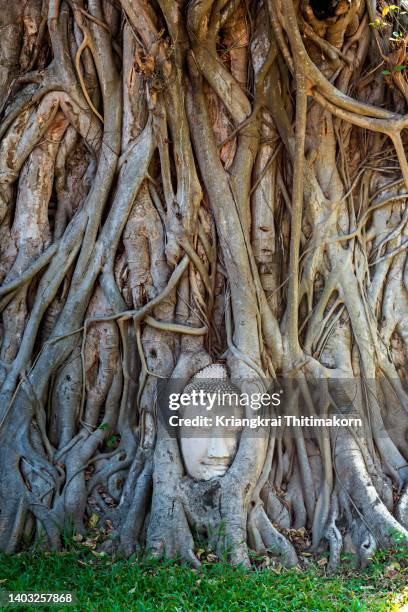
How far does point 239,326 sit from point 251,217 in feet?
3.04

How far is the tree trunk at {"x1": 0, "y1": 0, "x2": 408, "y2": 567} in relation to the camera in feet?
15.0

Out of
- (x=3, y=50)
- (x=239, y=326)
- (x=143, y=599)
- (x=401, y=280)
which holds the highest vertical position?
(x=3, y=50)

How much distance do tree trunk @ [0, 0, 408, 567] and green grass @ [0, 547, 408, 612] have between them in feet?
0.69

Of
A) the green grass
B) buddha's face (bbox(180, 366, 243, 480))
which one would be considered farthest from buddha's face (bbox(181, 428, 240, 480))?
the green grass

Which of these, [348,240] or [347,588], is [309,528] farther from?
[348,240]

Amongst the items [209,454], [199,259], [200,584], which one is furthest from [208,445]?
[199,259]

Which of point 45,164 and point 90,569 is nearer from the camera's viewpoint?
point 90,569

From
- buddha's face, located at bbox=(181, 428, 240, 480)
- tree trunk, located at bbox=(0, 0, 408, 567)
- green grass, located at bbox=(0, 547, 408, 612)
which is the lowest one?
green grass, located at bbox=(0, 547, 408, 612)

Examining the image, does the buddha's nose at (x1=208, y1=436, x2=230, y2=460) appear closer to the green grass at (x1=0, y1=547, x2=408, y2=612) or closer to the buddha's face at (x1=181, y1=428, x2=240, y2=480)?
the buddha's face at (x1=181, y1=428, x2=240, y2=480)

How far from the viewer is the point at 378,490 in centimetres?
464

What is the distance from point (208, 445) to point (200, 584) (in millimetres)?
942

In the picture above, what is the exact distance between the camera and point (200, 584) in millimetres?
3801

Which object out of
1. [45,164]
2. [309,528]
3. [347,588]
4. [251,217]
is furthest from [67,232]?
[347,588]

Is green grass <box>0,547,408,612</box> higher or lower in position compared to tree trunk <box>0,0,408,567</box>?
lower
